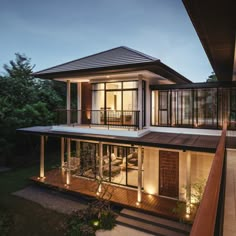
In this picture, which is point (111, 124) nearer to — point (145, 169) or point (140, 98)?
point (140, 98)

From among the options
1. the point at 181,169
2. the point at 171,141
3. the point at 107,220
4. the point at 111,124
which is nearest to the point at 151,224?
the point at 107,220

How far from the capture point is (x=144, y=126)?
10.7 metres

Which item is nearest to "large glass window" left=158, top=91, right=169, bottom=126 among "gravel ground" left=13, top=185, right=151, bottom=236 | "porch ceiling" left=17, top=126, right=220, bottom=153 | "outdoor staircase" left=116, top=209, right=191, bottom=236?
"porch ceiling" left=17, top=126, right=220, bottom=153

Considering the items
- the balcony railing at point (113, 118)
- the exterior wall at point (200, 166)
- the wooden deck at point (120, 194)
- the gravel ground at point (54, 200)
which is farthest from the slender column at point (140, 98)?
the gravel ground at point (54, 200)

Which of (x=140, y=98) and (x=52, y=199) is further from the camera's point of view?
(x=140, y=98)

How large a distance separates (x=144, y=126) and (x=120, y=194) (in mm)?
3586

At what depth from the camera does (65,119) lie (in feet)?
42.1

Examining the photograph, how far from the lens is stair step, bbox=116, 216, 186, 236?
22.2 feet

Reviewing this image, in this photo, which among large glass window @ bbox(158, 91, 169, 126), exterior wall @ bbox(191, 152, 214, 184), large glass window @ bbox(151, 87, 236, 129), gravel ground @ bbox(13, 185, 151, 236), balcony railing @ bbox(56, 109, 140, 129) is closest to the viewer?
gravel ground @ bbox(13, 185, 151, 236)

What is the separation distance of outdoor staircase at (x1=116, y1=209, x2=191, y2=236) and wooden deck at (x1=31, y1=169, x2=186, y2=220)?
0.67ft

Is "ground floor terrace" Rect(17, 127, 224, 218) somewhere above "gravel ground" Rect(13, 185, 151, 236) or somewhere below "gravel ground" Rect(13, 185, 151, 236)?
above

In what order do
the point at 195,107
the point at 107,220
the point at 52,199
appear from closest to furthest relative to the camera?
the point at 107,220
the point at 52,199
the point at 195,107

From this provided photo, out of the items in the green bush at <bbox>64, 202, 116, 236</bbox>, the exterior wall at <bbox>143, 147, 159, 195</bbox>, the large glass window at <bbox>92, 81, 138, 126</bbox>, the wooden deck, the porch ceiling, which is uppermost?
the large glass window at <bbox>92, 81, 138, 126</bbox>

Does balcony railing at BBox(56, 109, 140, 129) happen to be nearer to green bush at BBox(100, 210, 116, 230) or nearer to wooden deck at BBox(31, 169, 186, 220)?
wooden deck at BBox(31, 169, 186, 220)
